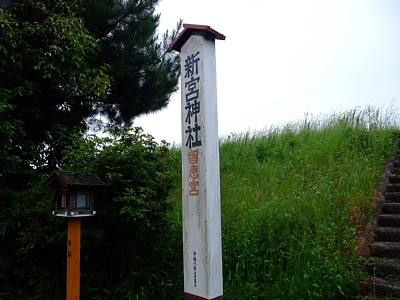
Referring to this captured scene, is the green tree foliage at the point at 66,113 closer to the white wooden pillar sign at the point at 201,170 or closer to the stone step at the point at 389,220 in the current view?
the white wooden pillar sign at the point at 201,170

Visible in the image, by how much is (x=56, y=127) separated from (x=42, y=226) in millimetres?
2796

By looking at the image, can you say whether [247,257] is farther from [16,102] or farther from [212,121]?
[16,102]

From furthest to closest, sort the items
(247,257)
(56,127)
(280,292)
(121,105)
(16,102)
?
(121,105)
(56,127)
(16,102)
(247,257)
(280,292)

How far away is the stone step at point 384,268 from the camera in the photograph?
4246 mm

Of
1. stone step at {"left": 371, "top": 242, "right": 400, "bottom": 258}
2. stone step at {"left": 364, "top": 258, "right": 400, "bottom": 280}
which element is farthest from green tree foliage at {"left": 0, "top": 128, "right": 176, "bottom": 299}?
stone step at {"left": 371, "top": 242, "right": 400, "bottom": 258}

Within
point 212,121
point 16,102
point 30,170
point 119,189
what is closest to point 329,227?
point 212,121

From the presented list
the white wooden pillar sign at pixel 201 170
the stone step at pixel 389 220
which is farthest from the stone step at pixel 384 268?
the white wooden pillar sign at pixel 201 170

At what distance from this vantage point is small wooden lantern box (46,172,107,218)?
13.7 feet

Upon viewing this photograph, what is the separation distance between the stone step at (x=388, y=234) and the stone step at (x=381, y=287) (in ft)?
2.96

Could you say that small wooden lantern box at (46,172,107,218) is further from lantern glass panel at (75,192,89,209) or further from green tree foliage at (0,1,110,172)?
green tree foliage at (0,1,110,172)

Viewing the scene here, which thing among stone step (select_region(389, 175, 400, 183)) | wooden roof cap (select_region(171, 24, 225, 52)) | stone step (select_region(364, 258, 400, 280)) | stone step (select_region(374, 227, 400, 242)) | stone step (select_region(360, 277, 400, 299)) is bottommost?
stone step (select_region(360, 277, 400, 299))

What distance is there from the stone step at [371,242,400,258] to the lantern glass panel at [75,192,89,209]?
3526 millimetres

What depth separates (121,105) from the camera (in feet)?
29.5

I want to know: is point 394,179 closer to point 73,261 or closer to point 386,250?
point 386,250
